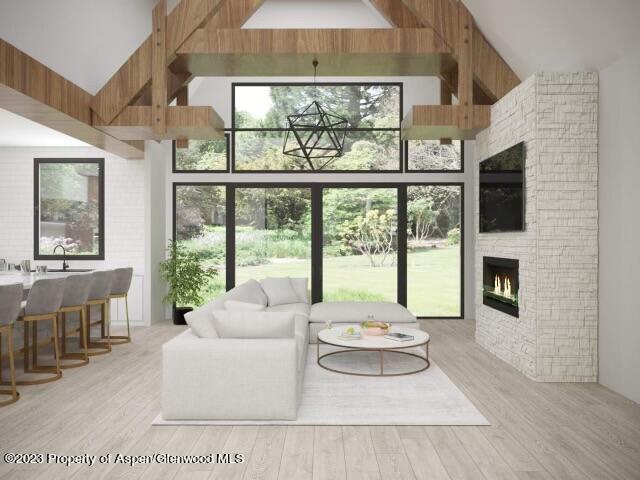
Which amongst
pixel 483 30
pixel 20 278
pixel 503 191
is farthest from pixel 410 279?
pixel 20 278

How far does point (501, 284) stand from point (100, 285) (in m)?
4.52

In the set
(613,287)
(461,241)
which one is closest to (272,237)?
(461,241)

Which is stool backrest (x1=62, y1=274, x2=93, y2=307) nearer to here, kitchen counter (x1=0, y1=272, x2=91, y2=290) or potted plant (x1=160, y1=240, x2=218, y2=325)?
kitchen counter (x1=0, y1=272, x2=91, y2=290)

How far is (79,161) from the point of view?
7.74 metres

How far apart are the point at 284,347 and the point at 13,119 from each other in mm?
4565

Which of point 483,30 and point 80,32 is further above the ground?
point 483,30

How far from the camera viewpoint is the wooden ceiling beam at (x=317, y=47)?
5.49 metres

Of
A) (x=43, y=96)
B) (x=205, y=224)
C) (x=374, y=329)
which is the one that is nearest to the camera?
(x=43, y=96)

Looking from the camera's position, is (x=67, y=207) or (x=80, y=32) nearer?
(x=80, y=32)

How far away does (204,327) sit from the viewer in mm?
3816

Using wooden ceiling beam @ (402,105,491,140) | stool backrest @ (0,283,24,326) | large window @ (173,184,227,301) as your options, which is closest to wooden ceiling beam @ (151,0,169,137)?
stool backrest @ (0,283,24,326)

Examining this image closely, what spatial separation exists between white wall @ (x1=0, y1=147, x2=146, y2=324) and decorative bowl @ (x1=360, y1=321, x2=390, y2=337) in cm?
394

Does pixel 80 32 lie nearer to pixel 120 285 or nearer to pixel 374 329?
pixel 120 285

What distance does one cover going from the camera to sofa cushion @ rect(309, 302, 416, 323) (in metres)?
5.88
